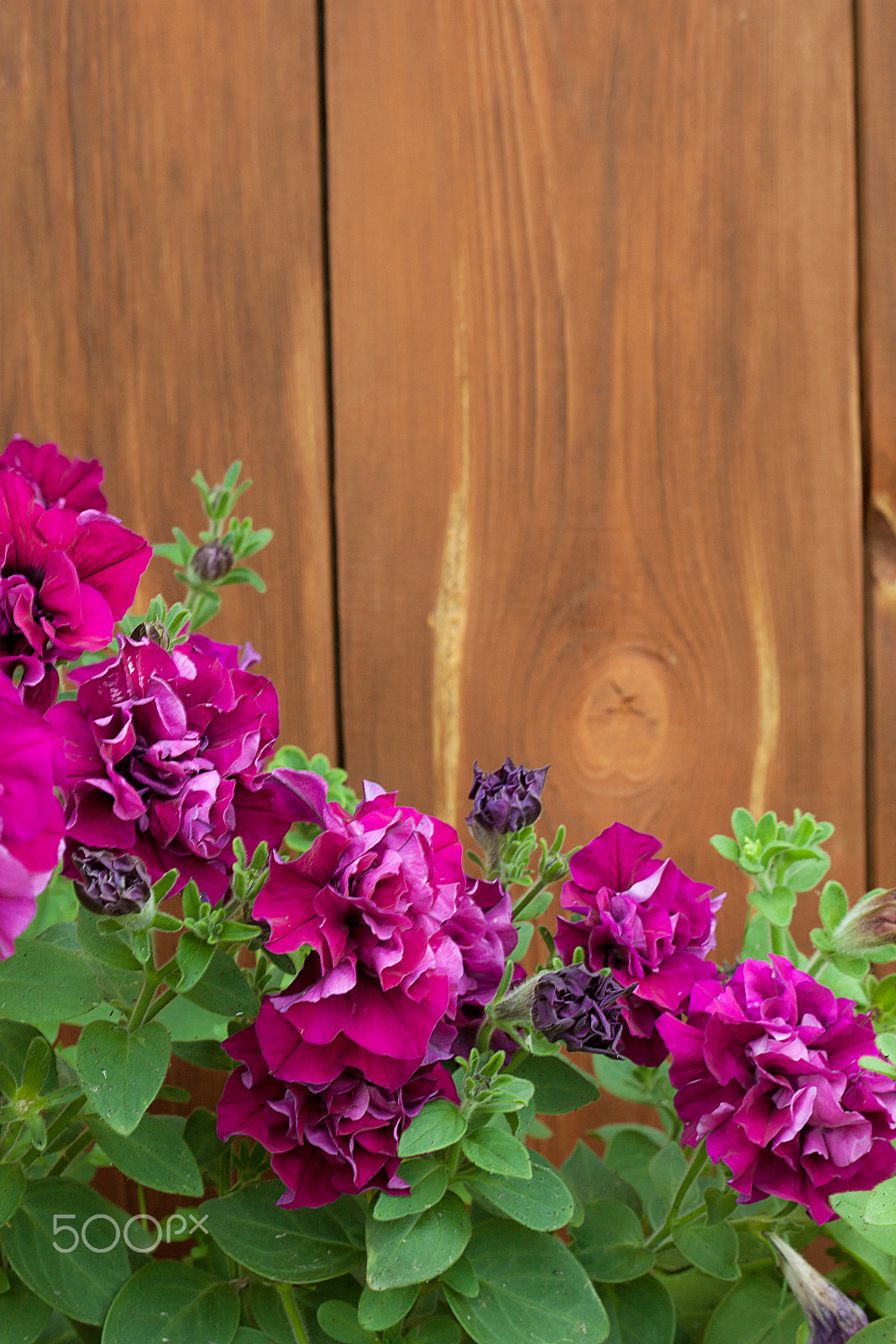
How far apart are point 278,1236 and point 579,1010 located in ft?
0.62

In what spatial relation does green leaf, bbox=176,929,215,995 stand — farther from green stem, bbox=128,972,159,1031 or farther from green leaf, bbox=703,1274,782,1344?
green leaf, bbox=703,1274,782,1344

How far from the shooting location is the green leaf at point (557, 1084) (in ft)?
1.74

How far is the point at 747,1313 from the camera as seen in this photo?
58 centimetres

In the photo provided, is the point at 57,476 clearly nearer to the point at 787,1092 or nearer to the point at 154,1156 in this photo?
the point at 154,1156

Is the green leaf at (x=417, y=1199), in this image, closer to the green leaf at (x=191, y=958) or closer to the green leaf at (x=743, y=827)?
the green leaf at (x=191, y=958)

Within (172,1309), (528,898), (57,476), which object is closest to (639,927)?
(528,898)

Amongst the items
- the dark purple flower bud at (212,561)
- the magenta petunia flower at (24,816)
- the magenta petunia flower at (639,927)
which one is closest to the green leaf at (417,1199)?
the magenta petunia flower at (639,927)

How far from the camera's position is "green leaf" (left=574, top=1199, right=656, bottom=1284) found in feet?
1.81

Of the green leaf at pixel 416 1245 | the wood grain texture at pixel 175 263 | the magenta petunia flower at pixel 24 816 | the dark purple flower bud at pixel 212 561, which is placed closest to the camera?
the magenta petunia flower at pixel 24 816

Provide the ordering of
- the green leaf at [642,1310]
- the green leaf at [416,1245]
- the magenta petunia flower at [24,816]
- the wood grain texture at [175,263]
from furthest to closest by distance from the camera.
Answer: the wood grain texture at [175,263], the green leaf at [642,1310], the green leaf at [416,1245], the magenta petunia flower at [24,816]

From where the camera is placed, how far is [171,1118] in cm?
59

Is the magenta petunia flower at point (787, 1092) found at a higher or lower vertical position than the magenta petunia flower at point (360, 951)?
lower

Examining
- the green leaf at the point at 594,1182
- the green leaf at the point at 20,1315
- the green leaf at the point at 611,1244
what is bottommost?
the green leaf at the point at 594,1182

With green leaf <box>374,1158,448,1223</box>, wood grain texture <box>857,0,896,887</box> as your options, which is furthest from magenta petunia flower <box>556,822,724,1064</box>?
wood grain texture <box>857,0,896,887</box>
